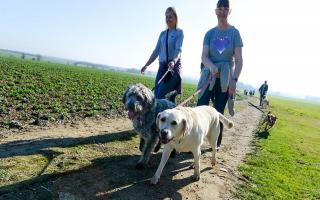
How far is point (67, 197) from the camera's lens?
5.23 meters

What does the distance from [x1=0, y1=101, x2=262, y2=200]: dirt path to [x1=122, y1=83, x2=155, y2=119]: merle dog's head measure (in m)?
1.15

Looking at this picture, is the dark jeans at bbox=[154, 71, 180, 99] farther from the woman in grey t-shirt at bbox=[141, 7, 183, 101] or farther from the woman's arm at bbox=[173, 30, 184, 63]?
the woman's arm at bbox=[173, 30, 184, 63]

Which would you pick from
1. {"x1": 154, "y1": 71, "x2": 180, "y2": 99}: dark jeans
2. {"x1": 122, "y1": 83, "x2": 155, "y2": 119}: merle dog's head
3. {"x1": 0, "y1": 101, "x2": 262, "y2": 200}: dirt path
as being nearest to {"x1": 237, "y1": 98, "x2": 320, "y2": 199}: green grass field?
{"x1": 0, "y1": 101, "x2": 262, "y2": 200}: dirt path

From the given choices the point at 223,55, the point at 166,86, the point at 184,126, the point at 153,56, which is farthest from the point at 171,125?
the point at 153,56

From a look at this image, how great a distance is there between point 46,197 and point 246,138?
9.60 meters

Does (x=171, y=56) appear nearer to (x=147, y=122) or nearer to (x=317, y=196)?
(x=147, y=122)

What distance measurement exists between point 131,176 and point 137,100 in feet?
4.79

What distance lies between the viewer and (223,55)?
8148mm

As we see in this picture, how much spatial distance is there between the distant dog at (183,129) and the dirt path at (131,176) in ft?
1.14

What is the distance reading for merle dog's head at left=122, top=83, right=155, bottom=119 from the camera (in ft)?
22.2

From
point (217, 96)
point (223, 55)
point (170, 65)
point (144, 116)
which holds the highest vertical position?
point (223, 55)

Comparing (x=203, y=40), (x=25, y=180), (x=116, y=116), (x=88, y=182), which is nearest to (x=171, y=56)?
(x=203, y=40)

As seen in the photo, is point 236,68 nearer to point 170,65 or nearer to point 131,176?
point 170,65

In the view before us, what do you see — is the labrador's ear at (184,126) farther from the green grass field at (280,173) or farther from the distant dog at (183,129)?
the green grass field at (280,173)
